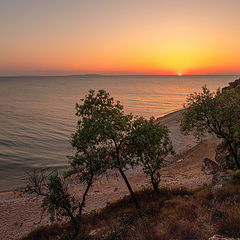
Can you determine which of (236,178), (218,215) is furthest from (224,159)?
(218,215)

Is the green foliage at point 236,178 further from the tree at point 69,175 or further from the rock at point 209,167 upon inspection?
the tree at point 69,175

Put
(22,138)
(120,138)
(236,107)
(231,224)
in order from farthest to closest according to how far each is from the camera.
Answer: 1. (22,138)
2. (236,107)
3. (120,138)
4. (231,224)

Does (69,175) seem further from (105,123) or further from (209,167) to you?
(209,167)

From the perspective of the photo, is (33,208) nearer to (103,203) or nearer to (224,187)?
(103,203)

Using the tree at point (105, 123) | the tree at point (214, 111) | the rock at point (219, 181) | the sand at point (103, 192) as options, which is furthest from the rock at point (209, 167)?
the tree at point (105, 123)

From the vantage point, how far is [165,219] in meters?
12.8

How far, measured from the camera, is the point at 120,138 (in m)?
15.2

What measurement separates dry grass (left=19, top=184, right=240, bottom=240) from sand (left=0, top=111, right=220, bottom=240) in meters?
3.36

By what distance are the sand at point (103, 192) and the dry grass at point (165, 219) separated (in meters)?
3.36

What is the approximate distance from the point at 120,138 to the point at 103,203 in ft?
39.5

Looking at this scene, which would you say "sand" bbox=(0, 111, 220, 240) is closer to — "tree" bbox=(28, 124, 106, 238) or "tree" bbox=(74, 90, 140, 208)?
"tree" bbox=(74, 90, 140, 208)

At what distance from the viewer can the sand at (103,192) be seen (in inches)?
824

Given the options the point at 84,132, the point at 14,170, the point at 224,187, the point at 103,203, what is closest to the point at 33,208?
the point at 103,203

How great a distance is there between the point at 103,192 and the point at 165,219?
15357 millimetres
